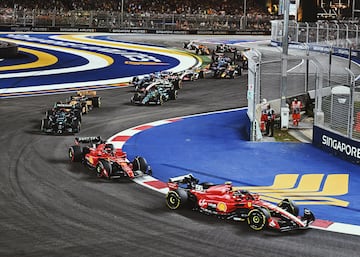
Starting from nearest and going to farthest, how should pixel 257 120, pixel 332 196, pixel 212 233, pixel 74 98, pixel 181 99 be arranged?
pixel 212 233 < pixel 332 196 < pixel 257 120 < pixel 74 98 < pixel 181 99

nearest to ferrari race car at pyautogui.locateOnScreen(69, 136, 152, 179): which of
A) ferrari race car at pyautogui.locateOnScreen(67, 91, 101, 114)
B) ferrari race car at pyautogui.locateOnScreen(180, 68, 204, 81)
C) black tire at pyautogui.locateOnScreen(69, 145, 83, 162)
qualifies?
black tire at pyautogui.locateOnScreen(69, 145, 83, 162)

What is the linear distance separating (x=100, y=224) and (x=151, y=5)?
68766 millimetres

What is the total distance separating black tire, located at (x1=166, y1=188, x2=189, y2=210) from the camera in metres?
13.4

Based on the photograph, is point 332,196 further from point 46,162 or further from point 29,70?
point 29,70

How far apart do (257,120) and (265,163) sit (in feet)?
11.2

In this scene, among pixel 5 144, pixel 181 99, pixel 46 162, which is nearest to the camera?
pixel 46 162

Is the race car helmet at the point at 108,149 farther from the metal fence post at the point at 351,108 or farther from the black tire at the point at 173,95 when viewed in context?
the black tire at the point at 173,95

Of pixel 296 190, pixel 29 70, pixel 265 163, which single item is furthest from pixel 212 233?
pixel 29 70

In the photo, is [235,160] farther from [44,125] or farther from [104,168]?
[44,125]

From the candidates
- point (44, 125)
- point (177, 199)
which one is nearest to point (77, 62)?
point (44, 125)

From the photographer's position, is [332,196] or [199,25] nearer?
[332,196]

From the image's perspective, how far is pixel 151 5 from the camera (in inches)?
3130

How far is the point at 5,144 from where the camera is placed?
19.5 meters

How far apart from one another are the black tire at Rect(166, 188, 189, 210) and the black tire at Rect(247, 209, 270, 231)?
1.51 m
